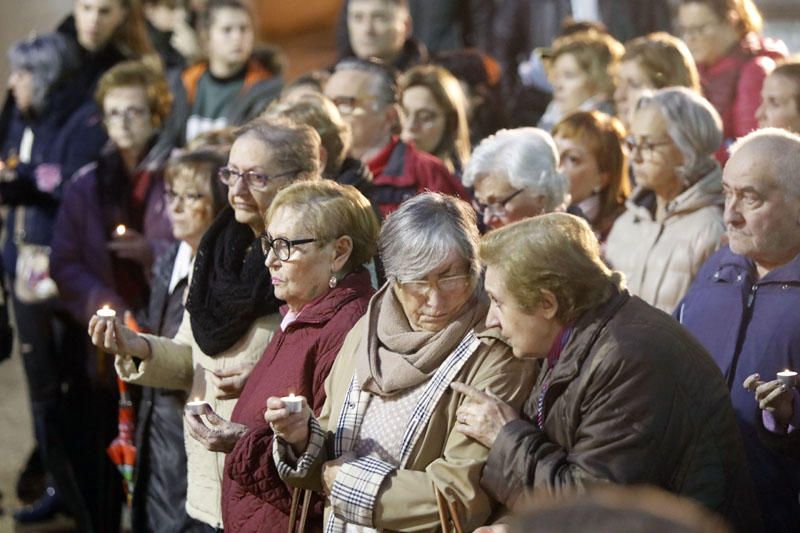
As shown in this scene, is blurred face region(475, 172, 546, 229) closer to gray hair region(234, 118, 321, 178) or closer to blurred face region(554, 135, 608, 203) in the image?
gray hair region(234, 118, 321, 178)

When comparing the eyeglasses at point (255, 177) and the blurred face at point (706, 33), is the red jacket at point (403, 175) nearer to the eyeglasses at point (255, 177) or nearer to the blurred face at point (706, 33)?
the eyeglasses at point (255, 177)

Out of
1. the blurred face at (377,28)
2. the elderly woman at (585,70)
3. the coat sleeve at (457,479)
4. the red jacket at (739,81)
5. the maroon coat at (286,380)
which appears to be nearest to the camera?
the coat sleeve at (457,479)

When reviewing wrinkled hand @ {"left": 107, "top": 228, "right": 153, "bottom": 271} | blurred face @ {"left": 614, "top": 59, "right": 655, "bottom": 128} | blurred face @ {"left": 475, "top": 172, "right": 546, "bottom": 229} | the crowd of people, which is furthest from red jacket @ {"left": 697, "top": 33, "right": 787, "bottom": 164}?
wrinkled hand @ {"left": 107, "top": 228, "right": 153, "bottom": 271}

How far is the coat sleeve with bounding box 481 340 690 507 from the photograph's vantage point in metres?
3.62

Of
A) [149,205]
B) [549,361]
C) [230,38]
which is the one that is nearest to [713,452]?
[549,361]

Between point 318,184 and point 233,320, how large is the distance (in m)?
0.61

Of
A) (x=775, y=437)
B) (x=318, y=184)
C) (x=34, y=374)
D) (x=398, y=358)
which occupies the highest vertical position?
(x=318, y=184)

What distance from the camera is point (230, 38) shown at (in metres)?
8.32

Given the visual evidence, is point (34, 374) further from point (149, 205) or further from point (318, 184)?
point (318, 184)

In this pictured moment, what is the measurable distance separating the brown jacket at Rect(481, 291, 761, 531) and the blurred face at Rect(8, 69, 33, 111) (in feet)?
16.9

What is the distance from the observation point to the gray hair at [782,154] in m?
4.49

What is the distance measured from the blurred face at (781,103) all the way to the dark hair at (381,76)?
1462mm

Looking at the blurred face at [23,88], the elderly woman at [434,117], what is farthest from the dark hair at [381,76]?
the blurred face at [23,88]

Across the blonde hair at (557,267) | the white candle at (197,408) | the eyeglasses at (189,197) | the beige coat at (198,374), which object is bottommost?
the beige coat at (198,374)
